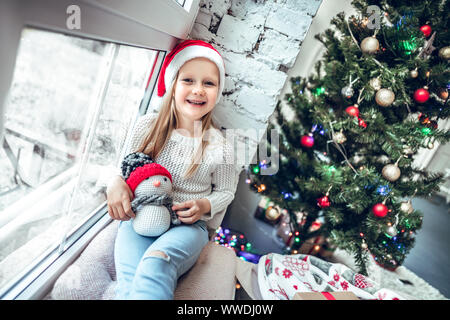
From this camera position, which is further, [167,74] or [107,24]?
[167,74]

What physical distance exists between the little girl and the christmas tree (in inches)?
20.8

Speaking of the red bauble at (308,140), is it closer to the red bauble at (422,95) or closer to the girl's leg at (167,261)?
the red bauble at (422,95)

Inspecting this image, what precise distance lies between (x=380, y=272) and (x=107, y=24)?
2402 mm

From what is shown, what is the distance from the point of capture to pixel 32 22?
0.45 meters

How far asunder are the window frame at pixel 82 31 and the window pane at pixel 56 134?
0.05 meters

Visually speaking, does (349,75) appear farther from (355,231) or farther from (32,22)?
(32,22)

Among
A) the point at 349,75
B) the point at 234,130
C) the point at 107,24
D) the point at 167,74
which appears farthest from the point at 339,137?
the point at 107,24

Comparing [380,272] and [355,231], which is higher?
[355,231]

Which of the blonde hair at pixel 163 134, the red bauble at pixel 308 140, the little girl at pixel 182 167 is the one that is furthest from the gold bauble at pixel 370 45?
the blonde hair at pixel 163 134

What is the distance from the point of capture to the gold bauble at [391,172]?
1.21 meters
